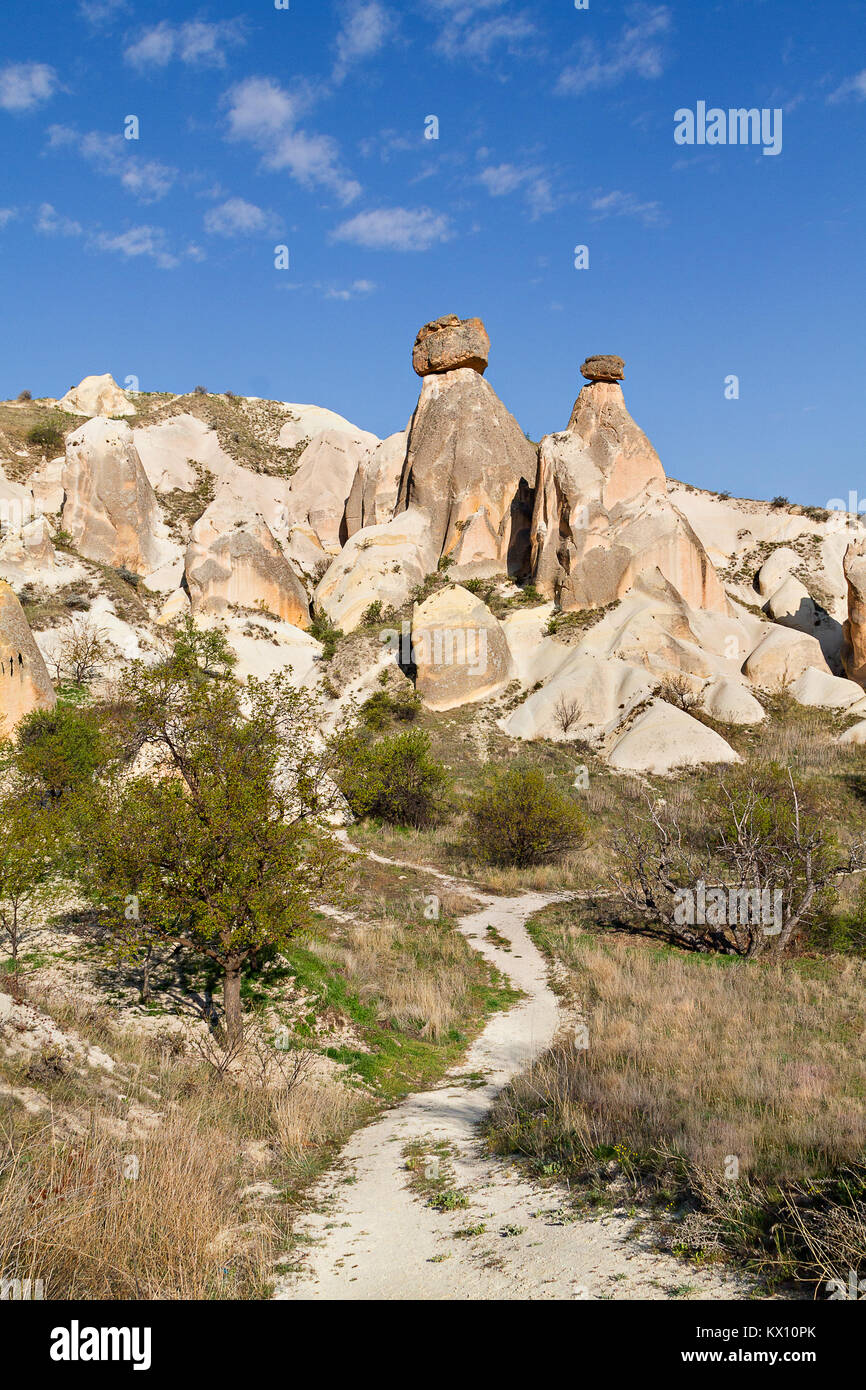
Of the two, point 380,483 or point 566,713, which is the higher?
point 380,483

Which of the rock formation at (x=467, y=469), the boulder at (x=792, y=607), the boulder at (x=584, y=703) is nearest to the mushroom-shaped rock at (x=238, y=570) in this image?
the rock formation at (x=467, y=469)

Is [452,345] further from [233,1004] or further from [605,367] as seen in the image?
[233,1004]

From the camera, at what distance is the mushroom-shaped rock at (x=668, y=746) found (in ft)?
96.5

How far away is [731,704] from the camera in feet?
111

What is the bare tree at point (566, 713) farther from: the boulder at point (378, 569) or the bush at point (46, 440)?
the bush at point (46, 440)

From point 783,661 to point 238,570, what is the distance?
2762cm

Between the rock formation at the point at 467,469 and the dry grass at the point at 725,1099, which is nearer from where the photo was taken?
the dry grass at the point at 725,1099

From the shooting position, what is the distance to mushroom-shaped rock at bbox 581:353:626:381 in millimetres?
44312

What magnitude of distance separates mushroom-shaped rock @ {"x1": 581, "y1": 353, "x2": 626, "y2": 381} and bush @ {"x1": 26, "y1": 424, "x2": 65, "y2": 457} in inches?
1372

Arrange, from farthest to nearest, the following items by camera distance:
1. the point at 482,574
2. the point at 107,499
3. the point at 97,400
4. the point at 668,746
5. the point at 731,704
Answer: the point at 97,400 → the point at 482,574 → the point at 107,499 → the point at 731,704 → the point at 668,746

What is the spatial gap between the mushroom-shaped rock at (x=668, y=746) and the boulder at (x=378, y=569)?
15.4m

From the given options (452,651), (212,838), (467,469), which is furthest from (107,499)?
(212,838)

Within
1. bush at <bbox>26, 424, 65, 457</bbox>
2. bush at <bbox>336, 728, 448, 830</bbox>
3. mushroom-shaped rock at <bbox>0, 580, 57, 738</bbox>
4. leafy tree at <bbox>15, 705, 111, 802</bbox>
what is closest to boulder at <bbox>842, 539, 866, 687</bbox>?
bush at <bbox>336, 728, 448, 830</bbox>
